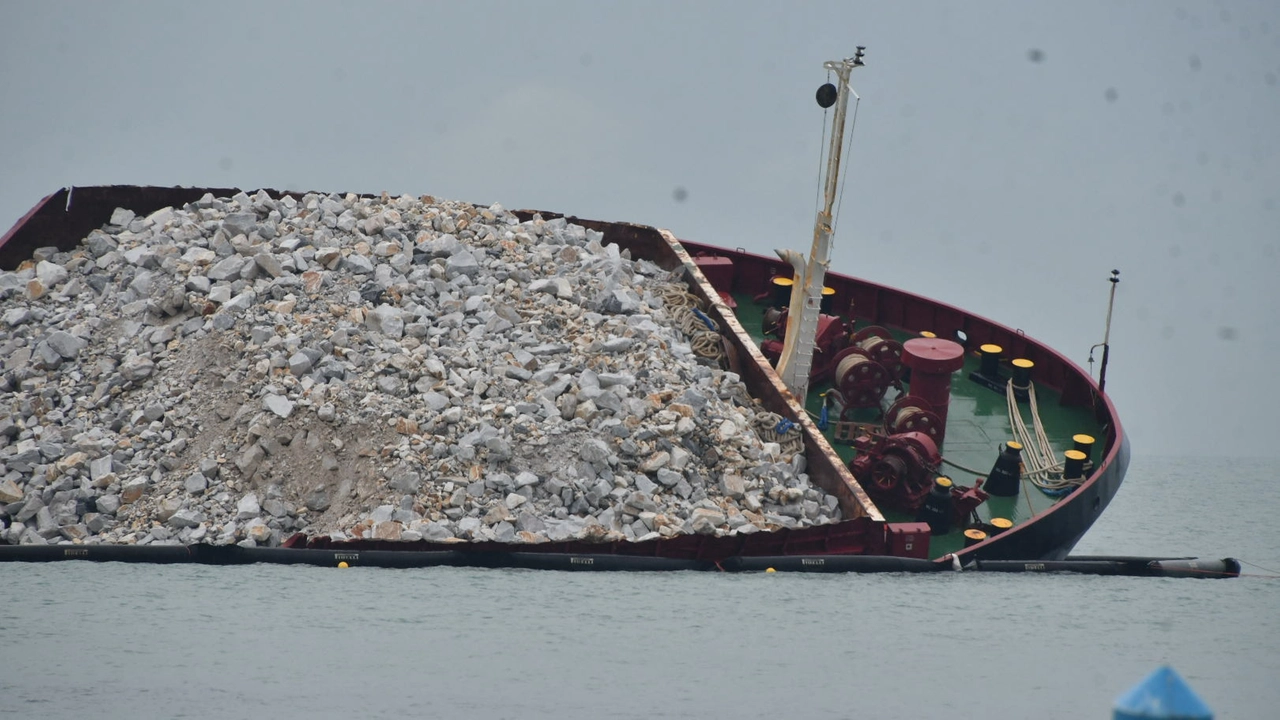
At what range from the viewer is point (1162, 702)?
406cm

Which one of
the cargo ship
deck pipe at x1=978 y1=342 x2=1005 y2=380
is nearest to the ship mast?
the cargo ship

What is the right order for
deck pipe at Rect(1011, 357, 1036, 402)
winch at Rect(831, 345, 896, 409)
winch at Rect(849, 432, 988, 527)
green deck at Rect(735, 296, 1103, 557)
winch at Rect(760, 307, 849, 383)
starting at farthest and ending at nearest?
1. deck pipe at Rect(1011, 357, 1036, 402)
2. winch at Rect(760, 307, 849, 383)
3. winch at Rect(831, 345, 896, 409)
4. green deck at Rect(735, 296, 1103, 557)
5. winch at Rect(849, 432, 988, 527)

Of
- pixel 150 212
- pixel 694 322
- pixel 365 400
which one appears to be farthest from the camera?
pixel 150 212

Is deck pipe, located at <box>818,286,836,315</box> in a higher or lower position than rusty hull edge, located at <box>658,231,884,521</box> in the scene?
higher

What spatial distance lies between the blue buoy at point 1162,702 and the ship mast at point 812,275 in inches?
284

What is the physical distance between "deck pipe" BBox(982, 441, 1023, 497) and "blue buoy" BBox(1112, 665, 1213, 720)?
6.93 meters

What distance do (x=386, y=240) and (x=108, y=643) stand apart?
505 centimetres

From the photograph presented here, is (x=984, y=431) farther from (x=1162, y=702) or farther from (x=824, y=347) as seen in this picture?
(x=1162, y=702)

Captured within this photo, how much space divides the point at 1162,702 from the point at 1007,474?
23.1 feet

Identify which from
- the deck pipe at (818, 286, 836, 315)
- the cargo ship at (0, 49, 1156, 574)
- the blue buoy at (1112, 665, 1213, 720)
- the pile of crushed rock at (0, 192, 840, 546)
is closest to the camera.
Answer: the blue buoy at (1112, 665, 1213, 720)

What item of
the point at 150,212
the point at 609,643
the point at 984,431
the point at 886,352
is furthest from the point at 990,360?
the point at 150,212

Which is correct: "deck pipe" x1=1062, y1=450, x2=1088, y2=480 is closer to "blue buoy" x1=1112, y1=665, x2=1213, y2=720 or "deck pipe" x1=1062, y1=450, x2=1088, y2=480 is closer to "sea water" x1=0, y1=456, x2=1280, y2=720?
"sea water" x1=0, y1=456, x2=1280, y2=720

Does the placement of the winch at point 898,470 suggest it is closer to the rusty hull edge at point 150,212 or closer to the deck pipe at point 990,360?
the rusty hull edge at point 150,212

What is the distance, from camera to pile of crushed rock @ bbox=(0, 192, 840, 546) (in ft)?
31.3
